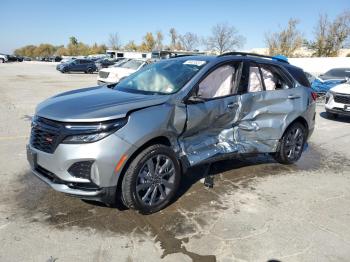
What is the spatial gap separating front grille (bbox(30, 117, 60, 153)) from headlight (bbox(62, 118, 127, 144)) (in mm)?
151

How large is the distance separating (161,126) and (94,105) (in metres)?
0.76

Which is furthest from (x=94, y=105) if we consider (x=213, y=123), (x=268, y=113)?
(x=268, y=113)

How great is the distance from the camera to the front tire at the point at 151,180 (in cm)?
368

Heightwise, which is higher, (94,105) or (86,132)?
(94,105)

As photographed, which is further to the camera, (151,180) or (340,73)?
(340,73)

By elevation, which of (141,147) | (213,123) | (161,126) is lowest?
(141,147)

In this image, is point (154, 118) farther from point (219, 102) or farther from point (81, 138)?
point (219, 102)

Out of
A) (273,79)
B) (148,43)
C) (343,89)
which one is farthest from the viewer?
(148,43)

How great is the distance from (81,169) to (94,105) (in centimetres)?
71

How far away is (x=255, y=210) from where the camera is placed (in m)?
4.19

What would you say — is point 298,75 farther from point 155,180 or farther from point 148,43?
point 148,43

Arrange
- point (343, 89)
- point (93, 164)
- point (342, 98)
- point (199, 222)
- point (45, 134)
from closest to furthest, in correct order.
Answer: point (93, 164) < point (45, 134) < point (199, 222) < point (342, 98) < point (343, 89)

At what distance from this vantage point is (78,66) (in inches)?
1379

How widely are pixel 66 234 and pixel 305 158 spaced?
15.4 feet
